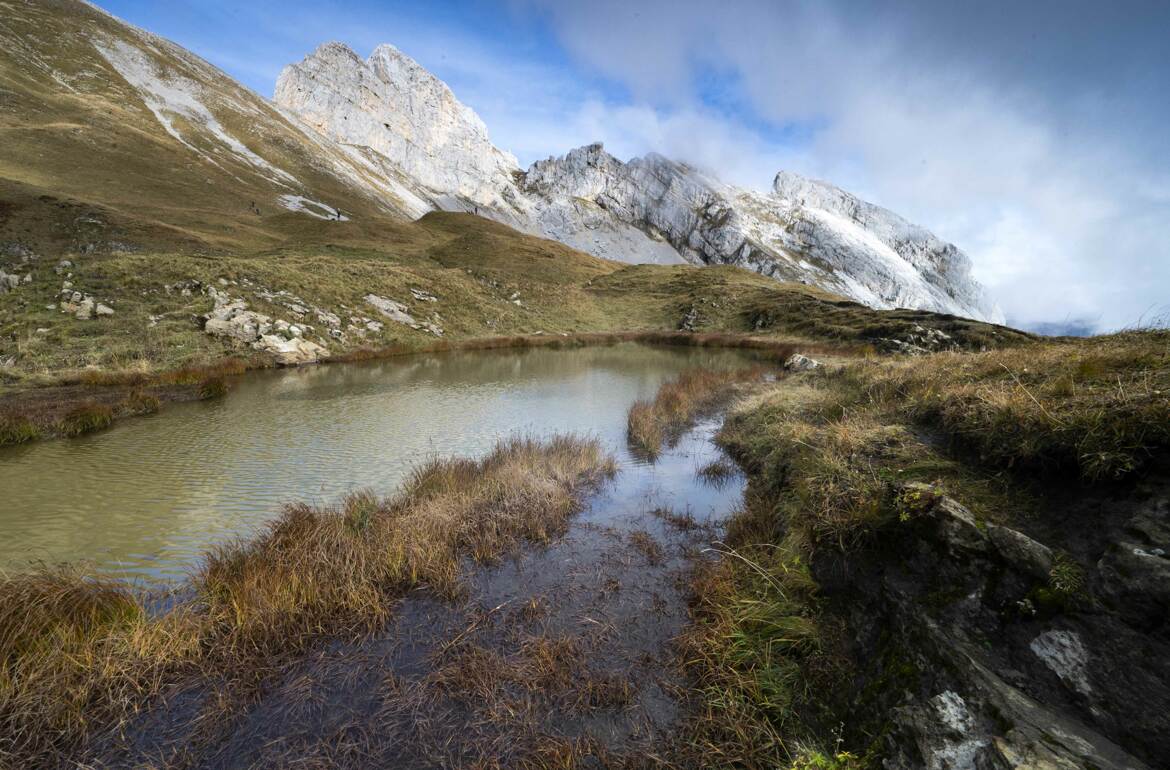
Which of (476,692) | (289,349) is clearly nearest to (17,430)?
(289,349)

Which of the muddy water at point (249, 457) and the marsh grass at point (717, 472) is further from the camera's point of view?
the marsh grass at point (717, 472)

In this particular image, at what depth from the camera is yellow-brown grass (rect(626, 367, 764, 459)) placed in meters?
16.2

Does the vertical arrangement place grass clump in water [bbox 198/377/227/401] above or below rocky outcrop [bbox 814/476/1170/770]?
below

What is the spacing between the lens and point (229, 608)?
20.2 ft

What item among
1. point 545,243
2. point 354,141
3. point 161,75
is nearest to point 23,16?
point 161,75

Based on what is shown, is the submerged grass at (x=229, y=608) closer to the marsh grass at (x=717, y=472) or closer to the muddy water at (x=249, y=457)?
the muddy water at (x=249, y=457)

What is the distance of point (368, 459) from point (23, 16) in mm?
191840

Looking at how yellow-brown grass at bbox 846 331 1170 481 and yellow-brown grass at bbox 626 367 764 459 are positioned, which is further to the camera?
yellow-brown grass at bbox 626 367 764 459

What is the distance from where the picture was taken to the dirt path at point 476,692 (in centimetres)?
453

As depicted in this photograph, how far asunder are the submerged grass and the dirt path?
423 mm

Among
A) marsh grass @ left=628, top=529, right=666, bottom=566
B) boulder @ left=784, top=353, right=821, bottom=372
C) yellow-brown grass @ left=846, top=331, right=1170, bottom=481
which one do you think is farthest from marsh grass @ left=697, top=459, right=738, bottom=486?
boulder @ left=784, top=353, right=821, bottom=372

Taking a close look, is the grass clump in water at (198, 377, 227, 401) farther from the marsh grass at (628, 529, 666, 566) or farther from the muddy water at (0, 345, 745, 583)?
the marsh grass at (628, 529, 666, 566)

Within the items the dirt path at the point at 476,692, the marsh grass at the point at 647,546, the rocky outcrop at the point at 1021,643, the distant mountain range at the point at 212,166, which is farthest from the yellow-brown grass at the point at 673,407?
the distant mountain range at the point at 212,166

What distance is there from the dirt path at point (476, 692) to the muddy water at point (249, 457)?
3882 millimetres
